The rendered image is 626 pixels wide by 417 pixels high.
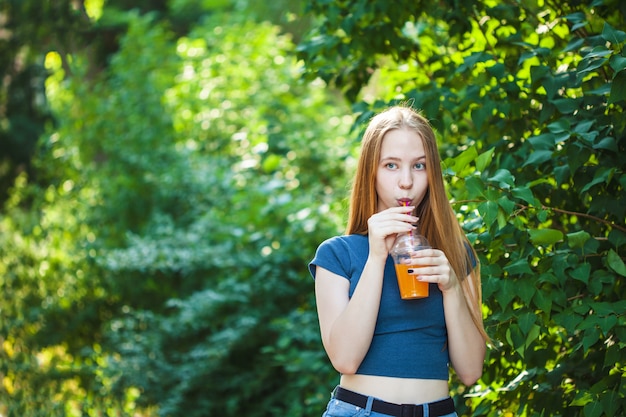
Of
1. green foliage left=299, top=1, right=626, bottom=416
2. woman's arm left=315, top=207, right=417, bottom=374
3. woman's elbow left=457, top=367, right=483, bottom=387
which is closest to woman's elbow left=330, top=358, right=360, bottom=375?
woman's arm left=315, top=207, right=417, bottom=374

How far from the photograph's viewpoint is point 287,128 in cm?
675

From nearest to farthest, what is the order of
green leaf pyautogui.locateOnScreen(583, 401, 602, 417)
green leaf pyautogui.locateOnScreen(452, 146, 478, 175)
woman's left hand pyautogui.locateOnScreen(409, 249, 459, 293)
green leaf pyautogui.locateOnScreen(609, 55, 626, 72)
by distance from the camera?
woman's left hand pyautogui.locateOnScreen(409, 249, 459, 293) < green leaf pyautogui.locateOnScreen(609, 55, 626, 72) < green leaf pyautogui.locateOnScreen(583, 401, 602, 417) < green leaf pyautogui.locateOnScreen(452, 146, 478, 175)

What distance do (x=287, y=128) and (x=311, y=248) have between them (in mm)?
1554

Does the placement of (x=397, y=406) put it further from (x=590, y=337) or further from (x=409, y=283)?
(x=590, y=337)

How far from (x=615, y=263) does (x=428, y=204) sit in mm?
588

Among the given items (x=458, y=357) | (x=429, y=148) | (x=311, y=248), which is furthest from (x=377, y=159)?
(x=311, y=248)

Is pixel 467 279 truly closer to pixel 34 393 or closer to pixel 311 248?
pixel 311 248

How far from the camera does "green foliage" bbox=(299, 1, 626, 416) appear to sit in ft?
8.09

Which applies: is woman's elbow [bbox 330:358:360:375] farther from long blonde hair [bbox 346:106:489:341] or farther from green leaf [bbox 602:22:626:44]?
green leaf [bbox 602:22:626:44]

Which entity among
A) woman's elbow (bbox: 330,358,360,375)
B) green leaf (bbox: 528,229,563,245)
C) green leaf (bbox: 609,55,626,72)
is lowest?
green leaf (bbox: 528,229,563,245)

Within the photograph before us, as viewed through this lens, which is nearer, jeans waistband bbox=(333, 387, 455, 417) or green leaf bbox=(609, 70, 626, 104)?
jeans waistband bbox=(333, 387, 455, 417)

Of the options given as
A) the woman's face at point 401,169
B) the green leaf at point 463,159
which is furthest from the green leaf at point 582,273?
the woman's face at point 401,169

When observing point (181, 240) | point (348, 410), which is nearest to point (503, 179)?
point (348, 410)

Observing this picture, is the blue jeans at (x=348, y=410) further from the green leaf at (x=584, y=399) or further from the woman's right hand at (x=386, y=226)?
the green leaf at (x=584, y=399)
